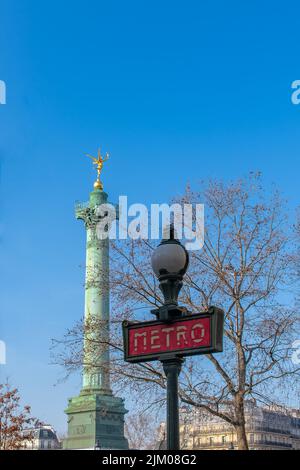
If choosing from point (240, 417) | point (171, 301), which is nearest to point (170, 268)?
point (171, 301)

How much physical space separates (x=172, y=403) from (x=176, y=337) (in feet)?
2.46

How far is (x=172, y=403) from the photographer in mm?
8102

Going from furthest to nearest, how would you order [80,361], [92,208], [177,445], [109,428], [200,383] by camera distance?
1. [92,208]
2. [109,428]
3. [80,361]
4. [200,383]
5. [177,445]

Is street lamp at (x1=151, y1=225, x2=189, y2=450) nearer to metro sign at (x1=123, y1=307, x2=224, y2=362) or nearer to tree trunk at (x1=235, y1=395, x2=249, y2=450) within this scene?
metro sign at (x1=123, y1=307, x2=224, y2=362)

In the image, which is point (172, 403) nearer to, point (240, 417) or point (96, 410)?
point (240, 417)

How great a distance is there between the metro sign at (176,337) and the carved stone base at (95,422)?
52.4m

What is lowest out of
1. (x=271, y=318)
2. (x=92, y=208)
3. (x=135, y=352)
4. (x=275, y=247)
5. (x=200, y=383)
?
(x=135, y=352)

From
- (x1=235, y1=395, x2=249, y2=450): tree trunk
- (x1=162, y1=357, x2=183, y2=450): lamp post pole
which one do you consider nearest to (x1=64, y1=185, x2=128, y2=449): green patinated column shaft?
(x1=235, y1=395, x2=249, y2=450): tree trunk

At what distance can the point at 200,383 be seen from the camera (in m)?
20.0

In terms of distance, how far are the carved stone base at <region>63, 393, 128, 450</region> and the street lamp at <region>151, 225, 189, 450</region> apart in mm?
52463

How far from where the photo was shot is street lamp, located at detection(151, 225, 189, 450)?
8047 mm

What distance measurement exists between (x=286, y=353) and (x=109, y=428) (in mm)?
44028
